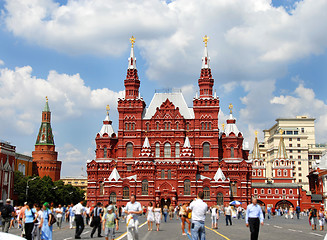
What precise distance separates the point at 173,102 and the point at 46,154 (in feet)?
178

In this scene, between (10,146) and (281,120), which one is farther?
(281,120)

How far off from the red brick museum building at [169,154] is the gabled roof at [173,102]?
0.19 meters

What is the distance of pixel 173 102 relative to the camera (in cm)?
8519

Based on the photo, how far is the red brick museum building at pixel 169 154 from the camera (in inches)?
2995

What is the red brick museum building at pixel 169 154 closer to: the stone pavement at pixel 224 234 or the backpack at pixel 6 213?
the stone pavement at pixel 224 234

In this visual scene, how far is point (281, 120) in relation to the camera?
161 meters

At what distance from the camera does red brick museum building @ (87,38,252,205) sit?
7606 centimetres

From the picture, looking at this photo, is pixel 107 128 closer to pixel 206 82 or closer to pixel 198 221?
pixel 206 82

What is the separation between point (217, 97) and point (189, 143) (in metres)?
10.7

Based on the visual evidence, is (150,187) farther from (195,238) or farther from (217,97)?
(195,238)

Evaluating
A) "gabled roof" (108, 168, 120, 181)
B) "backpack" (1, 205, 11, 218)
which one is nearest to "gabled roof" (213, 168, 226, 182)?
"gabled roof" (108, 168, 120, 181)

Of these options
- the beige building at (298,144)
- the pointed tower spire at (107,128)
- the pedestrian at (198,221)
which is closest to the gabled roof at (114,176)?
the pointed tower spire at (107,128)

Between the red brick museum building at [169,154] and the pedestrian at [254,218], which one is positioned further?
the red brick museum building at [169,154]

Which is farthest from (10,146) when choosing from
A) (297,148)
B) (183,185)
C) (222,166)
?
(297,148)
